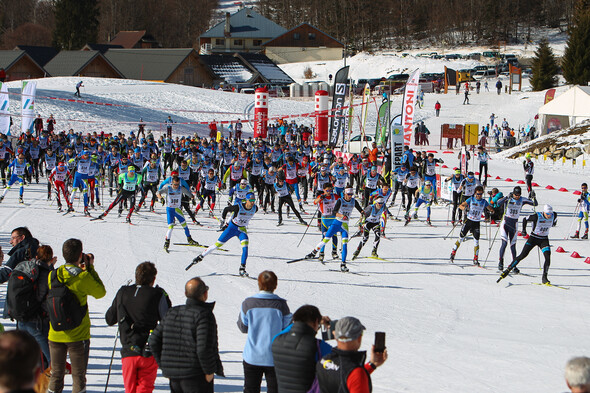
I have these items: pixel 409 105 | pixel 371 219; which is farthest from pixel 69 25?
pixel 371 219

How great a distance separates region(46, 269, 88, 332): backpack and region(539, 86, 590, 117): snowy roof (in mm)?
33825

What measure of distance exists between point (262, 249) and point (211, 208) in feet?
12.7

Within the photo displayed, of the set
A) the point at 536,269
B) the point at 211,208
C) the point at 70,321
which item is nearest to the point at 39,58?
the point at 211,208

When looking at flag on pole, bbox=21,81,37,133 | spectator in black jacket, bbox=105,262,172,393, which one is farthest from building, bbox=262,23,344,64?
spectator in black jacket, bbox=105,262,172,393

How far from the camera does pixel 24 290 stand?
18.1ft

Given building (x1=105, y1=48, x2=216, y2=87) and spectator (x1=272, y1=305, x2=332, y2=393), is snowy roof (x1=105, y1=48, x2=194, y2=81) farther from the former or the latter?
spectator (x1=272, y1=305, x2=332, y2=393)

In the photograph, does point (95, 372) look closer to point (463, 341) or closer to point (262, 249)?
point (463, 341)

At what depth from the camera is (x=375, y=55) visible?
74.3 metres

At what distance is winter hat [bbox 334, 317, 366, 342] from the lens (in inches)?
150

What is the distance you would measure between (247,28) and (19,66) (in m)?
34.8

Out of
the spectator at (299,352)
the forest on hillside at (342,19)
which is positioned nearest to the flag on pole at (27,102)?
the spectator at (299,352)

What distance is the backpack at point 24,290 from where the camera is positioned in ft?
18.1

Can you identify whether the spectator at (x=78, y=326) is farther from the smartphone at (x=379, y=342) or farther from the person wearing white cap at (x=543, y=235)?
the person wearing white cap at (x=543, y=235)

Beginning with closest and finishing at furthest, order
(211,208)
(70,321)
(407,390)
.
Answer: (70,321)
(407,390)
(211,208)
